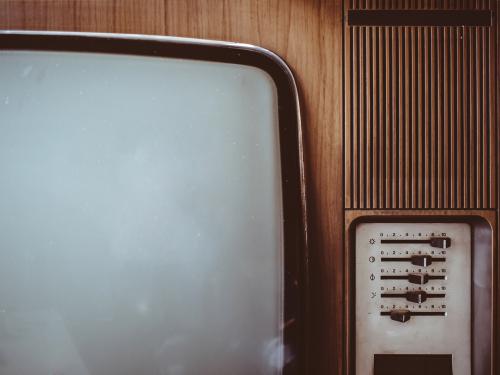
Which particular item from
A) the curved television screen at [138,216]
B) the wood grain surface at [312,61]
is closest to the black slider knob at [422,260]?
the wood grain surface at [312,61]

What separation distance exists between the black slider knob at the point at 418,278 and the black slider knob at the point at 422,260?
20mm

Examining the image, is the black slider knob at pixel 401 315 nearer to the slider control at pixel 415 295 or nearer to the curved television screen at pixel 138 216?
the slider control at pixel 415 295

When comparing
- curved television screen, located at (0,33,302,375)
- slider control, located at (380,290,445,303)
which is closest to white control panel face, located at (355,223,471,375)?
slider control, located at (380,290,445,303)

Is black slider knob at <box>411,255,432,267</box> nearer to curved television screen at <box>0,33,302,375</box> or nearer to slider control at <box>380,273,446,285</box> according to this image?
slider control at <box>380,273,446,285</box>

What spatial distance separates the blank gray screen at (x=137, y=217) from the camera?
0.64 m

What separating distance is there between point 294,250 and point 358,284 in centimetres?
14

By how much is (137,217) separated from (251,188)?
200 mm

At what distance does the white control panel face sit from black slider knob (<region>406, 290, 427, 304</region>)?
0.06 feet

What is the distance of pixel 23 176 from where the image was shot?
644 mm

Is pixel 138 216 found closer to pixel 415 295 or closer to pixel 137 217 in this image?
pixel 137 217

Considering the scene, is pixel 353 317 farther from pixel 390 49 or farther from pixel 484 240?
pixel 390 49

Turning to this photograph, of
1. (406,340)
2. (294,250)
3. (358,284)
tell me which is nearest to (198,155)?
(294,250)

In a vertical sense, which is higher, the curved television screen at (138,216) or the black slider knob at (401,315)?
the curved television screen at (138,216)

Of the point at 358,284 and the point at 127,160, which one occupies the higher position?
the point at 127,160
